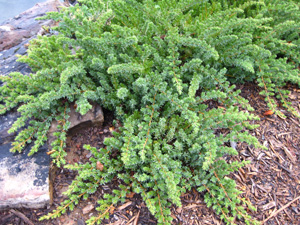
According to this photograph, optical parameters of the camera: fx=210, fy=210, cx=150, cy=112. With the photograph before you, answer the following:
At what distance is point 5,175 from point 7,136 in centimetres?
41

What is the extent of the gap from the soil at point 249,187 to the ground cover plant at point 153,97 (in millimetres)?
131

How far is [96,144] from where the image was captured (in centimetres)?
233

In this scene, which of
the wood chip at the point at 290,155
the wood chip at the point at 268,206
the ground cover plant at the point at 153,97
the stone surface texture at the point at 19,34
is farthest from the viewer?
the stone surface texture at the point at 19,34

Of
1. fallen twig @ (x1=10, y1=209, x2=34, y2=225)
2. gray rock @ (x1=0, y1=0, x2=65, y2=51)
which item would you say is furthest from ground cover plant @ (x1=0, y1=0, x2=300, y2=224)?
gray rock @ (x1=0, y1=0, x2=65, y2=51)

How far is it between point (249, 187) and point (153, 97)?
1.35 m

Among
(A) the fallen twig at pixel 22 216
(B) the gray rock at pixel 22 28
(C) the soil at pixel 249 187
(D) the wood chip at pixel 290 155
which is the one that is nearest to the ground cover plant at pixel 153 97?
(C) the soil at pixel 249 187

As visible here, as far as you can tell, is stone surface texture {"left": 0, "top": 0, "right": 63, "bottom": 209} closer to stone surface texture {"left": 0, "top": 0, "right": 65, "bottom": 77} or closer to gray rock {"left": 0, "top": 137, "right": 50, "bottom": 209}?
gray rock {"left": 0, "top": 137, "right": 50, "bottom": 209}

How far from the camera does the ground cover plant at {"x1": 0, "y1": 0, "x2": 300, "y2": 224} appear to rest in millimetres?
1897

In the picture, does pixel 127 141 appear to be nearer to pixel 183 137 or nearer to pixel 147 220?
pixel 183 137

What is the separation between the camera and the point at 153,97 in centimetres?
222

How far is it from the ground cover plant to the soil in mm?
131

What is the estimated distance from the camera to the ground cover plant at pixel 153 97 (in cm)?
190

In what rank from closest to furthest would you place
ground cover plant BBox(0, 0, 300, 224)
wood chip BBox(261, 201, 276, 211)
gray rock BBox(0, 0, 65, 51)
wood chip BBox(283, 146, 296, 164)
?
1. ground cover plant BBox(0, 0, 300, 224)
2. wood chip BBox(261, 201, 276, 211)
3. wood chip BBox(283, 146, 296, 164)
4. gray rock BBox(0, 0, 65, 51)

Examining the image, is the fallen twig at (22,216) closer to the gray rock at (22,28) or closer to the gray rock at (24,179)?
the gray rock at (24,179)
